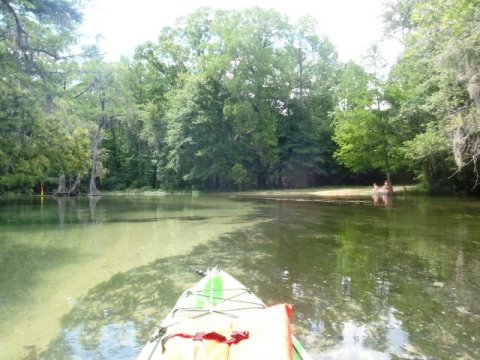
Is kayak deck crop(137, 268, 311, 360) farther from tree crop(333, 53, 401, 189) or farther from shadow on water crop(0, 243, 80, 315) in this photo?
tree crop(333, 53, 401, 189)

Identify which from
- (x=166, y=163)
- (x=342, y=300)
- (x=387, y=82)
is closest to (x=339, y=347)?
(x=342, y=300)

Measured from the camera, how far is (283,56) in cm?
3772

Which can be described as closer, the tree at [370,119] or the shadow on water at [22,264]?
the shadow on water at [22,264]

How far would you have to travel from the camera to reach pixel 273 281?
7.12 metres

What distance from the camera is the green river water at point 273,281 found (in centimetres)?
464

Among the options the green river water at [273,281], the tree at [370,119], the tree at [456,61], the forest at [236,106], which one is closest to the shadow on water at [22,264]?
the green river water at [273,281]

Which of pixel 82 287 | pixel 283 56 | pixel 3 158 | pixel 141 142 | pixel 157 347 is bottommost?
pixel 82 287

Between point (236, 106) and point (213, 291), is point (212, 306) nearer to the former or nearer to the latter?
point (213, 291)

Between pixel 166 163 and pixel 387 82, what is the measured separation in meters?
23.7

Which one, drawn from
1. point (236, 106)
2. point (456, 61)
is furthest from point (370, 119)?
point (456, 61)

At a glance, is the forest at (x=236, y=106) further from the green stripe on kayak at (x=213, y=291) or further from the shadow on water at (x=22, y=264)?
the green stripe on kayak at (x=213, y=291)

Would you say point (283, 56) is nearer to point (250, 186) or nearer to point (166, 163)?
point (250, 186)

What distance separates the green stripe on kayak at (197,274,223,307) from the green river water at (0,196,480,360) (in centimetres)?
91

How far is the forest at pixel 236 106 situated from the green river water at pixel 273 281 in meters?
5.88
